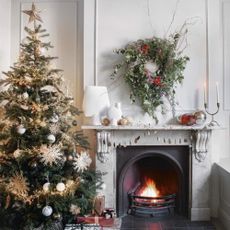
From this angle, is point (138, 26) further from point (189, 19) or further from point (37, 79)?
point (37, 79)

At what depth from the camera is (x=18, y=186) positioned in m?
2.44

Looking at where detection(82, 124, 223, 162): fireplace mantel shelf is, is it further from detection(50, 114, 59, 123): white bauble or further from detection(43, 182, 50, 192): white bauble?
detection(43, 182, 50, 192): white bauble

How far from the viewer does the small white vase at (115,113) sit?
291cm

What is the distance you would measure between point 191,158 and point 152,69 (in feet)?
3.39

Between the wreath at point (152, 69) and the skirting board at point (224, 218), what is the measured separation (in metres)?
1.23

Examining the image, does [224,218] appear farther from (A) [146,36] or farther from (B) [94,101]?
(A) [146,36]

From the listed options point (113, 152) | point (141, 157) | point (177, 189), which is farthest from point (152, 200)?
point (113, 152)

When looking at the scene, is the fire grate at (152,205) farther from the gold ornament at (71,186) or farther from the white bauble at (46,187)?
the white bauble at (46,187)

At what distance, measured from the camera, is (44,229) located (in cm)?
249

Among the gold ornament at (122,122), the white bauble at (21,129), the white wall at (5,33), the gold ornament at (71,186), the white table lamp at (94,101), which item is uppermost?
the white wall at (5,33)

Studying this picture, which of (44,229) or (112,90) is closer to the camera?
(44,229)

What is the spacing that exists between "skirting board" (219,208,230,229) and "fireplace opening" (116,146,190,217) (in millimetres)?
357

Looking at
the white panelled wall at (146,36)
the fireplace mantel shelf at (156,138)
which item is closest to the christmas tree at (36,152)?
→ the fireplace mantel shelf at (156,138)

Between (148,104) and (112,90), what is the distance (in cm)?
43
